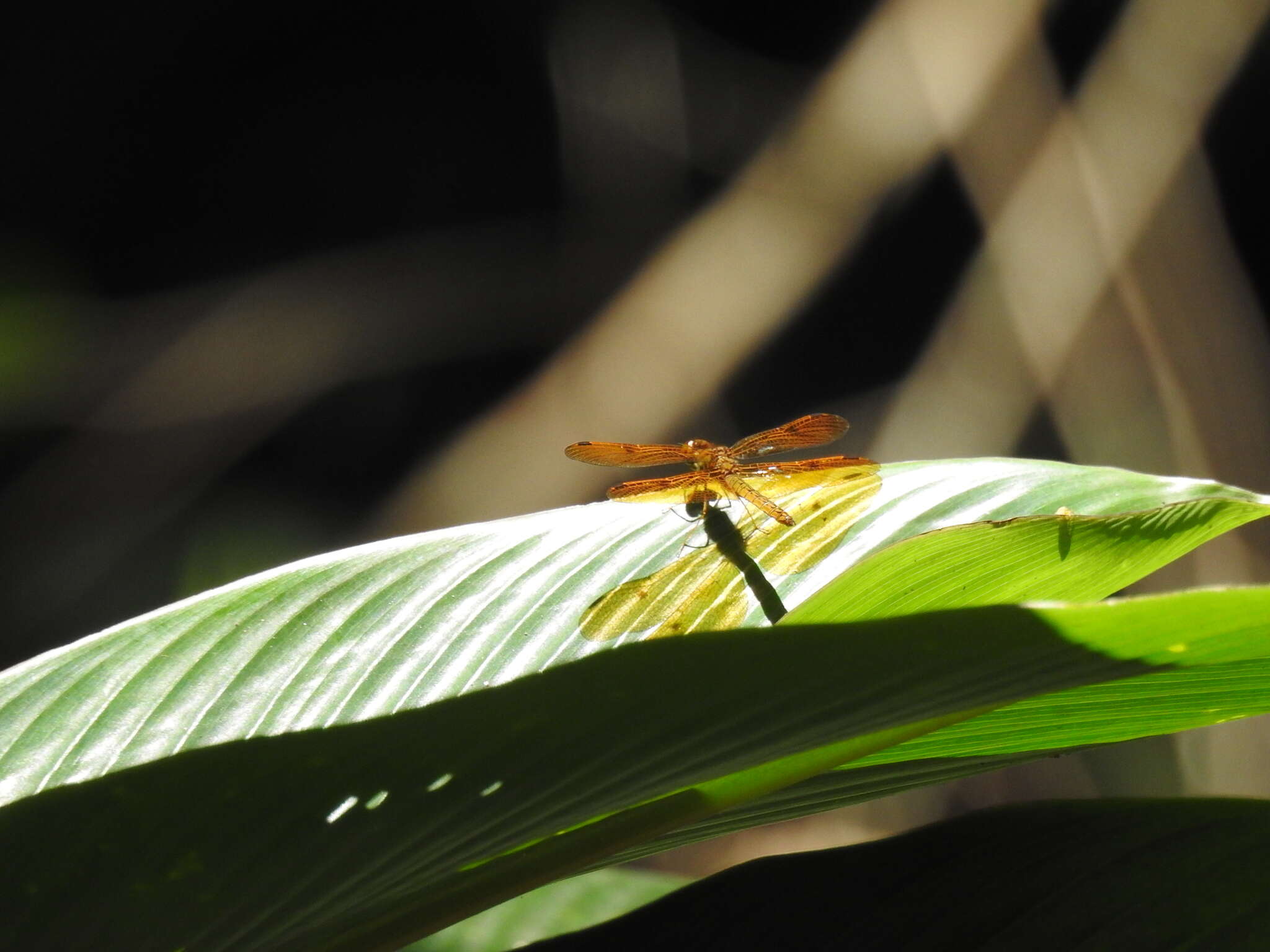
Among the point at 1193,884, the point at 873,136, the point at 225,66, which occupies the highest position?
the point at 225,66

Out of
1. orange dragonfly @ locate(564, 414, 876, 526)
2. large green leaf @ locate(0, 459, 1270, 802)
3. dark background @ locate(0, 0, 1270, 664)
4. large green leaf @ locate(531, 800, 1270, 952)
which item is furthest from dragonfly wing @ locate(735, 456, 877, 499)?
dark background @ locate(0, 0, 1270, 664)

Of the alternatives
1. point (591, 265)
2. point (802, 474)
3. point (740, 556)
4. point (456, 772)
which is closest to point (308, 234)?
point (591, 265)

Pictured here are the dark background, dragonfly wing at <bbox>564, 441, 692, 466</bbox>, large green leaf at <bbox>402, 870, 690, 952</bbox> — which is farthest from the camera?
the dark background

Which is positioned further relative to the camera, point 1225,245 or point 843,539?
point 1225,245

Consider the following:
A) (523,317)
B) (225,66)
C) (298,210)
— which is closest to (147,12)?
(225,66)

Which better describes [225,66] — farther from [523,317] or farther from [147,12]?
[523,317]

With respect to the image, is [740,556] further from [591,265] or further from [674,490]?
[591,265]

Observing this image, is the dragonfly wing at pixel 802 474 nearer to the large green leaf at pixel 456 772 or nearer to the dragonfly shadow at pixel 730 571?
the dragonfly shadow at pixel 730 571

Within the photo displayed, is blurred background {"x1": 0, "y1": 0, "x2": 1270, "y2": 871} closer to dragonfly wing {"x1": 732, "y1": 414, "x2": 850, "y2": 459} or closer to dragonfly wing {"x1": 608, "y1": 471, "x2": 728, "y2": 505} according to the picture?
dragonfly wing {"x1": 732, "y1": 414, "x2": 850, "y2": 459}
